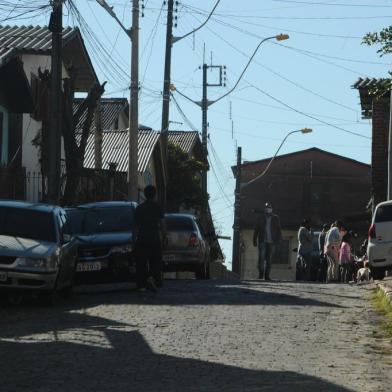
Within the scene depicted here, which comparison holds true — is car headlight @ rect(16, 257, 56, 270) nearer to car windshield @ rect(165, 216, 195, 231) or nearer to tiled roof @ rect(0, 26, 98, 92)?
car windshield @ rect(165, 216, 195, 231)

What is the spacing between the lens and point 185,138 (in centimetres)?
6244

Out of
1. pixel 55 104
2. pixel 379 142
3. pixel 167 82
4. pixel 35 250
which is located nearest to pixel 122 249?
pixel 35 250

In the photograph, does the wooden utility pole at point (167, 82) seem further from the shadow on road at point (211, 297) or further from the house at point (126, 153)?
the shadow on road at point (211, 297)

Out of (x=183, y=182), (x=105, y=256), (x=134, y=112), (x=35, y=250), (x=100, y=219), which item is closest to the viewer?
(x=35, y=250)

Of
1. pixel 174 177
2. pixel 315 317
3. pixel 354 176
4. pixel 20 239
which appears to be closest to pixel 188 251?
pixel 20 239

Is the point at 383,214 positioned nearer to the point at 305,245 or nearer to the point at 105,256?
the point at 305,245

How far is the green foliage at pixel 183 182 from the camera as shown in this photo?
51000 millimetres

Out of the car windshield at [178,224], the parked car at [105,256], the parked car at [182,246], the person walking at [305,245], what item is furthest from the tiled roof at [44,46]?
the person walking at [305,245]

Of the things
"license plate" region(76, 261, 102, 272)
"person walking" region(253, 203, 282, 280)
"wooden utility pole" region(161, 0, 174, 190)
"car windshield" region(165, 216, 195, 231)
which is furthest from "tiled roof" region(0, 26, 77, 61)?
"license plate" region(76, 261, 102, 272)

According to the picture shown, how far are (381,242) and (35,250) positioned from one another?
10.7 meters

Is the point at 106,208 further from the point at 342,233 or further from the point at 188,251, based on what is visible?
the point at 342,233

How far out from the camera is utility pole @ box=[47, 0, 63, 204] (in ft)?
74.7

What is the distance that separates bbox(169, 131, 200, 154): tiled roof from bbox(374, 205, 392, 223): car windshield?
35.4 meters

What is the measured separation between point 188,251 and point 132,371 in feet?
52.6
